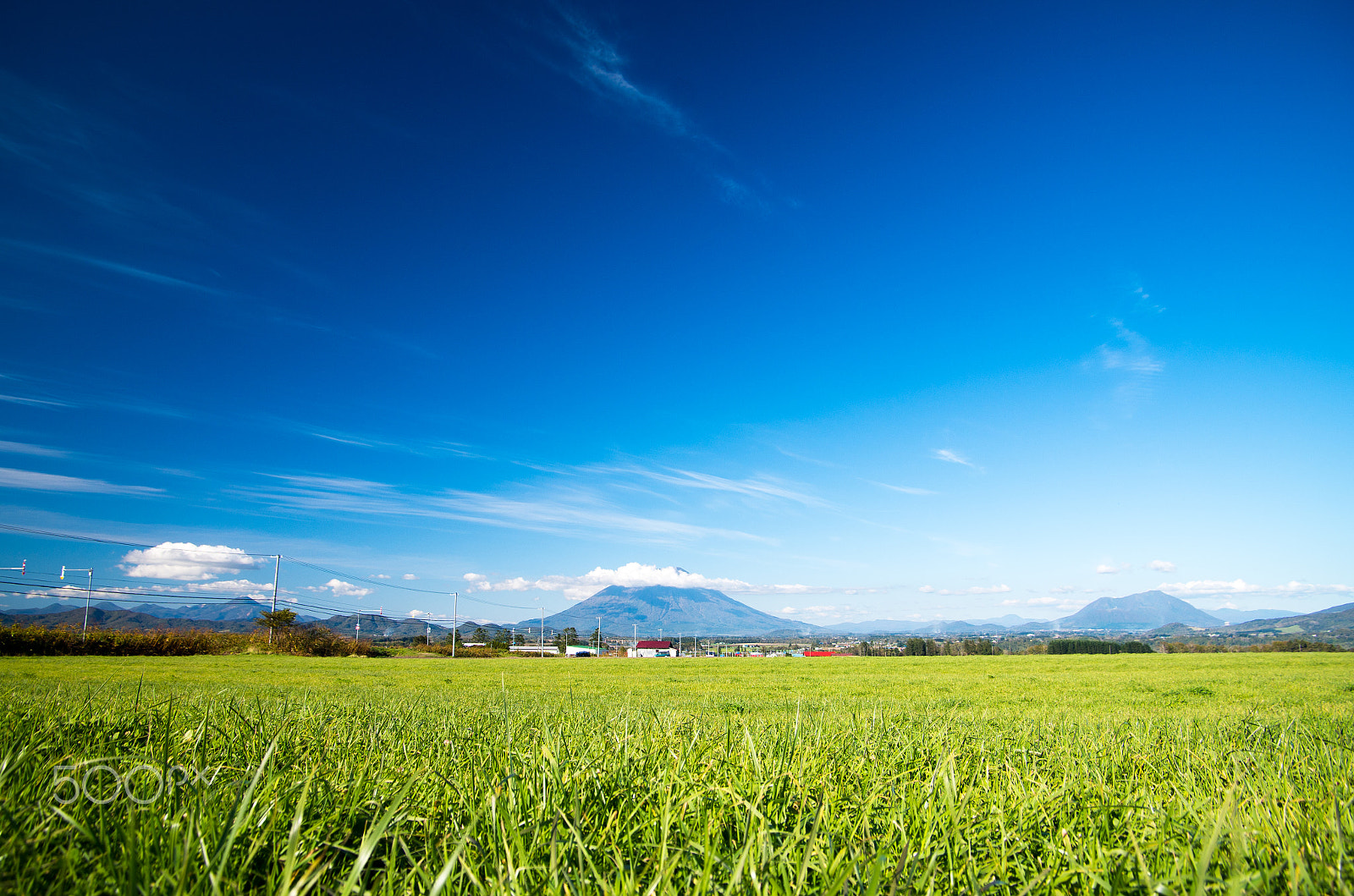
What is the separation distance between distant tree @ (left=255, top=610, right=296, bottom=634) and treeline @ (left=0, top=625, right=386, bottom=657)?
1.31m

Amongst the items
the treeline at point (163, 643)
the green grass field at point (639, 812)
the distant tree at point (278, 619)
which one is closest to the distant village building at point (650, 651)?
the treeline at point (163, 643)

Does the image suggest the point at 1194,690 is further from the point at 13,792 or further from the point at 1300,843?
the point at 13,792

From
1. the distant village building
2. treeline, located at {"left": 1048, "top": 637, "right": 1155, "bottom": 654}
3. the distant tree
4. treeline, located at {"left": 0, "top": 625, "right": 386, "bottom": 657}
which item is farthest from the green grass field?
the distant village building

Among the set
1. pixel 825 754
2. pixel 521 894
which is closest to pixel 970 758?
pixel 825 754

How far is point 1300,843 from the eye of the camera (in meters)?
1.75

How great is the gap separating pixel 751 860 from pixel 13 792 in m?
1.94

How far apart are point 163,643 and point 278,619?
13375 mm

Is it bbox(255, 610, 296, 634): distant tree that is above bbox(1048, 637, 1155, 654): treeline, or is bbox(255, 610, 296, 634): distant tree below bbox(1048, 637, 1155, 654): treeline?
above

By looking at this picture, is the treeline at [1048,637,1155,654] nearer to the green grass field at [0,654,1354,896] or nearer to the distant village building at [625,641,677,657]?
the distant village building at [625,641,677,657]

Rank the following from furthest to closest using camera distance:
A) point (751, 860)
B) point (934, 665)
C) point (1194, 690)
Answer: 1. point (934, 665)
2. point (1194, 690)
3. point (751, 860)

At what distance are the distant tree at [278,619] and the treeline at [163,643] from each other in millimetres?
1305

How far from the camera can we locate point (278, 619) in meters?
53.7

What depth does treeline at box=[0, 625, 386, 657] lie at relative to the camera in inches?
1377

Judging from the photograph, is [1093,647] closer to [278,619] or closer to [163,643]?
[278,619]
